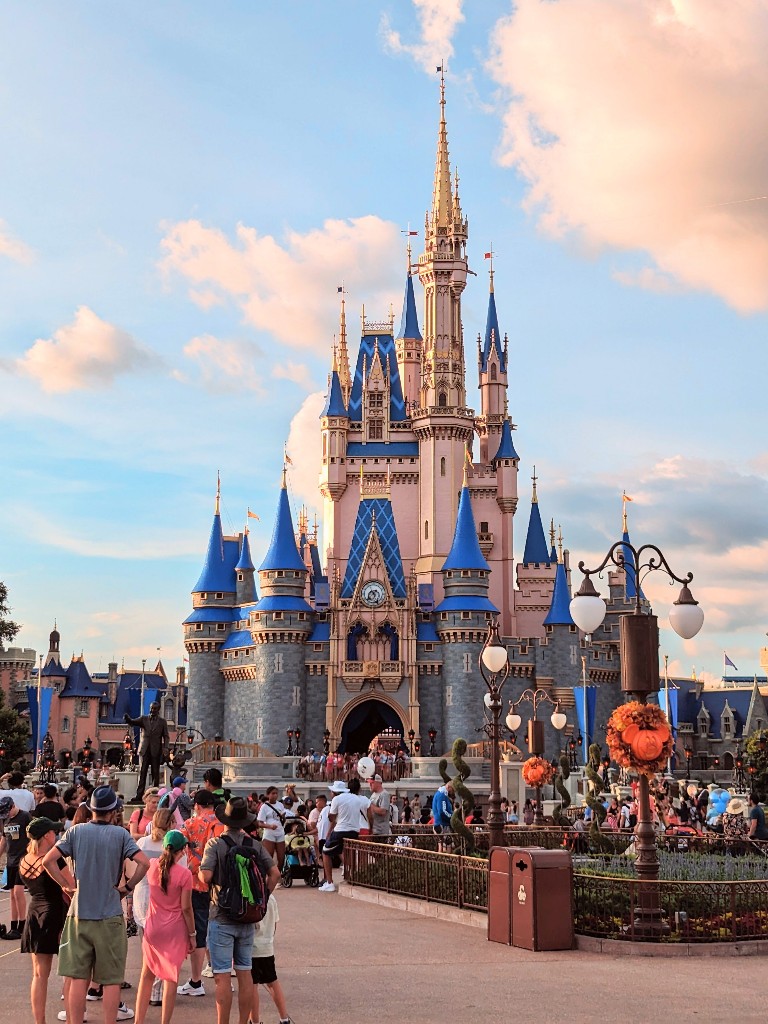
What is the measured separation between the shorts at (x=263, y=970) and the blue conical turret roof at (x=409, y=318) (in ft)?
203

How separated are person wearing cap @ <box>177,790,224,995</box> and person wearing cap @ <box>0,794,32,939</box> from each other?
10.9ft

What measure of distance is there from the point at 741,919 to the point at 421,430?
52.9 meters

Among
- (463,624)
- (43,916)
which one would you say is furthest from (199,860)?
(463,624)

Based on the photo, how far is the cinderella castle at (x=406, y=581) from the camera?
5700 cm

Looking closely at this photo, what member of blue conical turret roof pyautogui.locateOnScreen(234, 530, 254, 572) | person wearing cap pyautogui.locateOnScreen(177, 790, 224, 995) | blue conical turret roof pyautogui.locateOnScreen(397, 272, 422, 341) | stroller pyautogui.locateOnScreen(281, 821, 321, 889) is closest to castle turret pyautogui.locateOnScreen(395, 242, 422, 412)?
blue conical turret roof pyautogui.locateOnScreen(397, 272, 422, 341)

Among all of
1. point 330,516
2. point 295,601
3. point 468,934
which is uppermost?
point 330,516

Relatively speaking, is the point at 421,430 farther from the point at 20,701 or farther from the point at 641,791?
the point at 641,791

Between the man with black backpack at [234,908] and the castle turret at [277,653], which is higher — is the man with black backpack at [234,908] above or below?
below

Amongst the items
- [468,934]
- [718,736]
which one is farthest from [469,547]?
[468,934]

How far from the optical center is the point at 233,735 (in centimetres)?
5900

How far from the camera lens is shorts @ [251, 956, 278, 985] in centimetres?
926

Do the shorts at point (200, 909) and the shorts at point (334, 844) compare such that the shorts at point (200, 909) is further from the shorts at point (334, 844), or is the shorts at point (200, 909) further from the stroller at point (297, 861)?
the stroller at point (297, 861)

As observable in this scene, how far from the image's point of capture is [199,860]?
10727mm

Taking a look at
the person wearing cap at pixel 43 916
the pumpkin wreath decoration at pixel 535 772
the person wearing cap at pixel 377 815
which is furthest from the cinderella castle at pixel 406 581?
the person wearing cap at pixel 43 916
